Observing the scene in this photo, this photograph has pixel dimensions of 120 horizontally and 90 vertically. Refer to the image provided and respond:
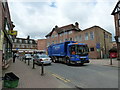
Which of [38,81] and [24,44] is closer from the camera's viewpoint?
[38,81]

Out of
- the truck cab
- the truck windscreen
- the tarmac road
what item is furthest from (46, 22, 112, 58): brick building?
the tarmac road

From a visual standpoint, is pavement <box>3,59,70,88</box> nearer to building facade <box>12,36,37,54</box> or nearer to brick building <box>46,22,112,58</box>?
brick building <box>46,22,112,58</box>

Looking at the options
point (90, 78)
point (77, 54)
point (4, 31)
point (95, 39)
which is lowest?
point (90, 78)

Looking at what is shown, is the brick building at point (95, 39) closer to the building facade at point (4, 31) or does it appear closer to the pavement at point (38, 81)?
the building facade at point (4, 31)

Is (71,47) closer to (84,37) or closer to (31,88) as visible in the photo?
(31,88)

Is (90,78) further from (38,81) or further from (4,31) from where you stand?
(4,31)

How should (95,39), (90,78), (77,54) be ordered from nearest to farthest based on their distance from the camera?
(90,78) < (77,54) < (95,39)

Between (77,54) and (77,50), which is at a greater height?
(77,50)

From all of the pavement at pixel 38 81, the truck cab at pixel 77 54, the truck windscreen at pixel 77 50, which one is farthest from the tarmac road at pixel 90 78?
the truck windscreen at pixel 77 50

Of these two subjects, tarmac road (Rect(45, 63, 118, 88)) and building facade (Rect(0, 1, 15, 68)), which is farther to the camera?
building facade (Rect(0, 1, 15, 68))

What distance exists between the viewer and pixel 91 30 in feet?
94.7

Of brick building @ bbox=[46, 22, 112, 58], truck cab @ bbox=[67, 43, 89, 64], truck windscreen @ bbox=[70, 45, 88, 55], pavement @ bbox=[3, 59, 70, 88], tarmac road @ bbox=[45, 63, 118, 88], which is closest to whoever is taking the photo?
pavement @ bbox=[3, 59, 70, 88]

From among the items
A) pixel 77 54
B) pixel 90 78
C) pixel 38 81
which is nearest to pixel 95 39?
pixel 77 54

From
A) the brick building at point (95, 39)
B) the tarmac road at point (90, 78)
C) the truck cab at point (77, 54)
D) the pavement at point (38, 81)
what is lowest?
the tarmac road at point (90, 78)
